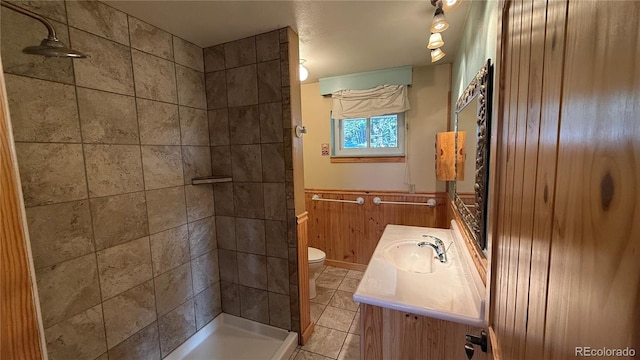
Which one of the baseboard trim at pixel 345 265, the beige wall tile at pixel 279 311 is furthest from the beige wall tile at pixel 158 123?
the baseboard trim at pixel 345 265

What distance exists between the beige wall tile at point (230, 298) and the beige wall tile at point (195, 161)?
3.13 ft

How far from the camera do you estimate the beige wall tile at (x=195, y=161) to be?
1899 mm

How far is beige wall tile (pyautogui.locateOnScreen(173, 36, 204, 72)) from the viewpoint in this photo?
1828mm

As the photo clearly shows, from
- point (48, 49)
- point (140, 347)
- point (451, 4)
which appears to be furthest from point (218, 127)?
point (451, 4)

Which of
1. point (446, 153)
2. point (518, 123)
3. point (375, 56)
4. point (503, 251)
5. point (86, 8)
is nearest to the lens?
point (518, 123)

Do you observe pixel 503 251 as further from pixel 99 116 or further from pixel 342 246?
pixel 342 246

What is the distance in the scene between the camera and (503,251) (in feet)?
2.07

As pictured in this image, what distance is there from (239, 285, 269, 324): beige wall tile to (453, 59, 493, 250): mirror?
160cm

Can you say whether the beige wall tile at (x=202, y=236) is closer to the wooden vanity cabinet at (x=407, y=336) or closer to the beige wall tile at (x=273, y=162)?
the beige wall tile at (x=273, y=162)

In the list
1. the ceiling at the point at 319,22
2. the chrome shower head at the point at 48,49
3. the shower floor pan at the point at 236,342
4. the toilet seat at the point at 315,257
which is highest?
the ceiling at the point at 319,22

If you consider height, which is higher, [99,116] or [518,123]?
[99,116]

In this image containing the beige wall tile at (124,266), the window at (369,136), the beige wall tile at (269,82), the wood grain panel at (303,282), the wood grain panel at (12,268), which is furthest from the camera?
the window at (369,136)

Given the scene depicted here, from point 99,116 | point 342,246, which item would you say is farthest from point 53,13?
point 342,246

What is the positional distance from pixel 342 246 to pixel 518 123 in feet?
8.99
